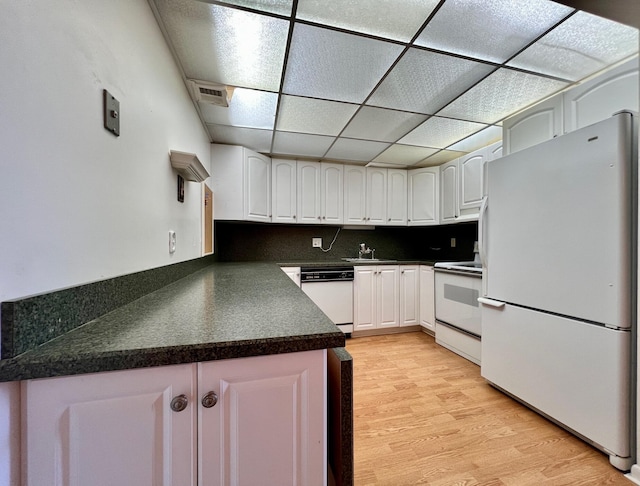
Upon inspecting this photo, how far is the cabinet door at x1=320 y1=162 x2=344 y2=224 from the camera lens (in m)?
3.26

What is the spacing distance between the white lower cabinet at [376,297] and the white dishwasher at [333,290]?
0.26 feet

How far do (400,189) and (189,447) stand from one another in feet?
11.4

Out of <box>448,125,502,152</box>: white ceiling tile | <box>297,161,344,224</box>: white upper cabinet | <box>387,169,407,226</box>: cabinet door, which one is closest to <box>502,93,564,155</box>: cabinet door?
<box>448,125,502,152</box>: white ceiling tile

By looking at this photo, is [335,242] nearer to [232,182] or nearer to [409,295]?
[409,295]

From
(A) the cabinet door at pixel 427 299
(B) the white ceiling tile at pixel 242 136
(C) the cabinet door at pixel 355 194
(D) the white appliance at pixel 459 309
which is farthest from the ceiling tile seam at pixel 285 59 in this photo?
(A) the cabinet door at pixel 427 299

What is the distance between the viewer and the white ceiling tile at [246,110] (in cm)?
186

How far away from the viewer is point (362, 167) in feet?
11.1

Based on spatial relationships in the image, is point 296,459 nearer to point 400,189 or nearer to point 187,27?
point 187,27

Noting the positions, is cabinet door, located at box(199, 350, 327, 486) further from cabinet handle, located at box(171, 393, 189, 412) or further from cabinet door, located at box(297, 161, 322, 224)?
cabinet door, located at box(297, 161, 322, 224)

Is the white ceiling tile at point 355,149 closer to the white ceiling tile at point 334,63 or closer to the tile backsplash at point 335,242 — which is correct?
the white ceiling tile at point 334,63

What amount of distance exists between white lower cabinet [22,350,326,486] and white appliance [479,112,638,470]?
4.95 feet

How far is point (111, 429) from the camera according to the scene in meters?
0.51

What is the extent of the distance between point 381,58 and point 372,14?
0.98 ft

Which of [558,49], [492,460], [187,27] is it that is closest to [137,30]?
[187,27]
